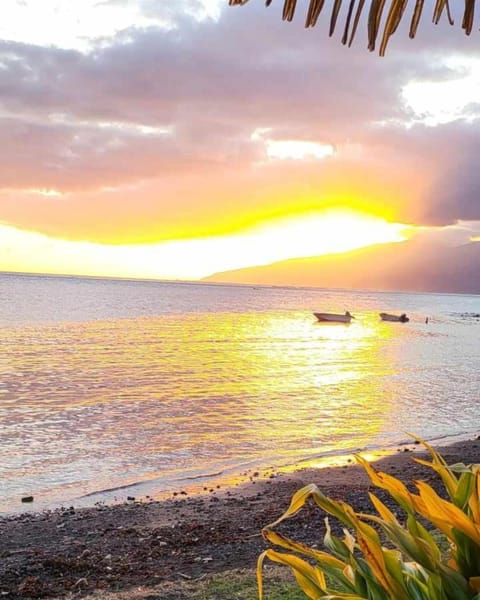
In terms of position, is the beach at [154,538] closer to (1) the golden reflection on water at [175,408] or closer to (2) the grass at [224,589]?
(2) the grass at [224,589]

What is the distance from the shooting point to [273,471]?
13.0m

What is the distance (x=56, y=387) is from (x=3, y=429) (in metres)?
6.62

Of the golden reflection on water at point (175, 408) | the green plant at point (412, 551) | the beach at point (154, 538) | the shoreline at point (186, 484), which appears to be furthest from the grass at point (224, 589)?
the golden reflection on water at point (175, 408)

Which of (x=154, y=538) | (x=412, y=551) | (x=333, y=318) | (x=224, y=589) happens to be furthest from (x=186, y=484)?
(x=333, y=318)

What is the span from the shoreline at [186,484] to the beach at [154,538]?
0.19 metres

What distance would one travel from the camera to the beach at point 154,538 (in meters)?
6.61

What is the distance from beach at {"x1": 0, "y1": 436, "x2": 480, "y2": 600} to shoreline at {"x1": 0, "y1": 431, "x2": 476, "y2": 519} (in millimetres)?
189

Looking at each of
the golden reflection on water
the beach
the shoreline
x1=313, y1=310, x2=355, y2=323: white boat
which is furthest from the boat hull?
the beach

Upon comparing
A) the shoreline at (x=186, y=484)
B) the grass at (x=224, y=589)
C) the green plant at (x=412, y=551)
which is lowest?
the shoreline at (x=186, y=484)

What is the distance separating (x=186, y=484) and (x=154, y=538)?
3.67 meters

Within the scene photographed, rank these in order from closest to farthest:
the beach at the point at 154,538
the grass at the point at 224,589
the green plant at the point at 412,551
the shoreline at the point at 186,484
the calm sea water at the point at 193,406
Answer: the green plant at the point at 412,551, the grass at the point at 224,589, the beach at the point at 154,538, the shoreline at the point at 186,484, the calm sea water at the point at 193,406

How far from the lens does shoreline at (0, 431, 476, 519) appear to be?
10.6 meters

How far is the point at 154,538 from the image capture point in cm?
841

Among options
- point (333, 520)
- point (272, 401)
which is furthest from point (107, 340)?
point (333, 520)
